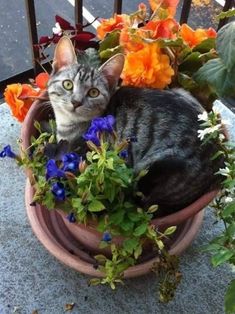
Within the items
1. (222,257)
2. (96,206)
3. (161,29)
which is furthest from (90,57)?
(222,257)

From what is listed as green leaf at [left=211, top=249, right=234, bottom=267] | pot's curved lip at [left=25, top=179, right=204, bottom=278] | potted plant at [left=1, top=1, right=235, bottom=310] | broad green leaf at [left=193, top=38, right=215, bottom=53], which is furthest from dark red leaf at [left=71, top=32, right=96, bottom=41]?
green leaf at [left=211, top=249, right=234, bottom=267]

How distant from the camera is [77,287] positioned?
112 centimetres

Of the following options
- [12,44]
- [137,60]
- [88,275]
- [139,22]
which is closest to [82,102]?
[137,60]

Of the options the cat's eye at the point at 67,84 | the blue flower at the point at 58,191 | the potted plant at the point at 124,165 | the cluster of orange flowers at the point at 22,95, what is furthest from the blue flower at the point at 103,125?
the cluster of orange flowers at the point at 22,95

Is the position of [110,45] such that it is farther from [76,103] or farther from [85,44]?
[76,103]

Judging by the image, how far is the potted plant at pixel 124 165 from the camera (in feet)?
3.00

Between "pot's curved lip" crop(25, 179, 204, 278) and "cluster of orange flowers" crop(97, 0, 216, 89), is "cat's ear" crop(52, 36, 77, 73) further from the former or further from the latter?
"pot's curved lip" crop(25, 179, 204, 278)

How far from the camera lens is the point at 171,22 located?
1.14 meters

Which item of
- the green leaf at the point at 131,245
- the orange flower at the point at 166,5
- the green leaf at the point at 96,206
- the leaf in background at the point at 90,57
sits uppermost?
the orange flower at the point at 166,5

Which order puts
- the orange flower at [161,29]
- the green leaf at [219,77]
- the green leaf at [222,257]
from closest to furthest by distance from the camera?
the green leaf at [222,257], the green leaf at [219,77], the orange flower at [161,29]

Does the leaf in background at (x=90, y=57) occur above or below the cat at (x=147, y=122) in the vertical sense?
above

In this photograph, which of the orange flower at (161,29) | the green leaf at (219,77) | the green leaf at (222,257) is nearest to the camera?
the green leaf at (222,257)

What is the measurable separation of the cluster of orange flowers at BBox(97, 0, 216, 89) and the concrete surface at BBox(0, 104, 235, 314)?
1.25ft

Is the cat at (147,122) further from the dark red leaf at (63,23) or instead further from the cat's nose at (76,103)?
the dark red leaf at (63,23)
